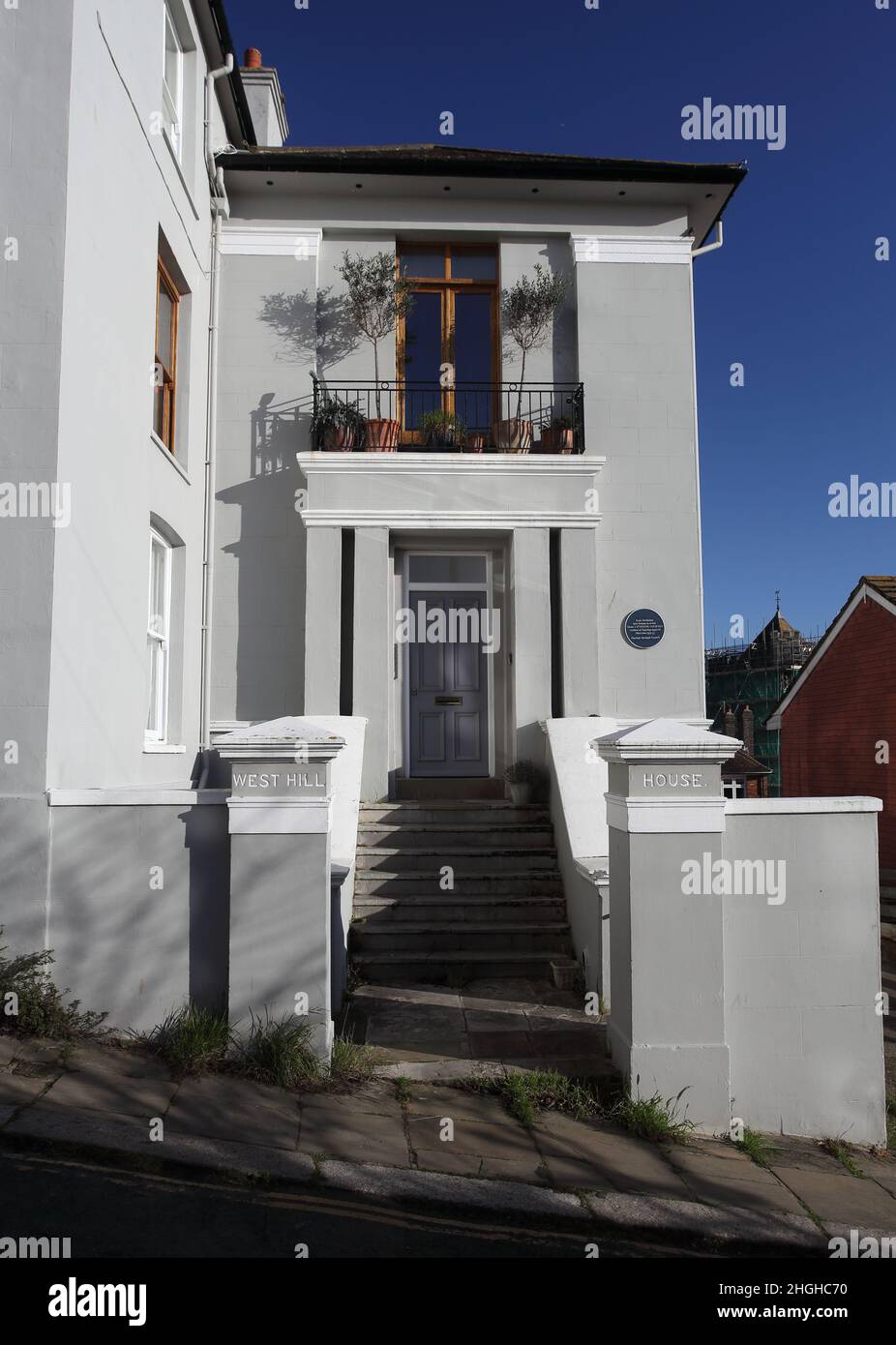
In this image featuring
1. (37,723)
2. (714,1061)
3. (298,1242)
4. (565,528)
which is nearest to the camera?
(298,1242)

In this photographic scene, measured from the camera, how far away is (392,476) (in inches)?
408

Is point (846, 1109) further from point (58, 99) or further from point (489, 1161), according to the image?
point (58, 99)

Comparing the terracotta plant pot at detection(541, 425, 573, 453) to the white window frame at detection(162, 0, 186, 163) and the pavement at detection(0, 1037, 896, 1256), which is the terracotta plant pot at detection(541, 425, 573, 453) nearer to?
the white window frame at detection(162, 0, 186, 163)

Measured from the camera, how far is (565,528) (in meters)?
10.4

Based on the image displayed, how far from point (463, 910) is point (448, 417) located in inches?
222

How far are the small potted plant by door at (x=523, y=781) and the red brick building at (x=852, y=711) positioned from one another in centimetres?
959

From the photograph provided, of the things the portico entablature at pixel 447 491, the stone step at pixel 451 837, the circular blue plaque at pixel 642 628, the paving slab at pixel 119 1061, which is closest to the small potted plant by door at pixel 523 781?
the stone step at pixel 451 837

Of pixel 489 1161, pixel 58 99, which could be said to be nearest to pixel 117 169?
pixel 58 99

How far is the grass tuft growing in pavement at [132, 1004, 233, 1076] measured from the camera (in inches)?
196

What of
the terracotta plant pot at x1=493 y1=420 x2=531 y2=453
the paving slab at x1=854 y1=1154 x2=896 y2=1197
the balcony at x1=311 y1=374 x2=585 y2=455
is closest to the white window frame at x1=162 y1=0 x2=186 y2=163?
the balcony at x1=311 y1=374 x2=585 y2=455

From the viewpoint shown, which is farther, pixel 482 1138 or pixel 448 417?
pixel 448 417

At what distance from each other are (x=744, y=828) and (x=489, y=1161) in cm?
217

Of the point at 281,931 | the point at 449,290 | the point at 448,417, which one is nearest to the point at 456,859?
the point at 281,931

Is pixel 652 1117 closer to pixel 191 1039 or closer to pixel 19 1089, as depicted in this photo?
pixel 191 1039
